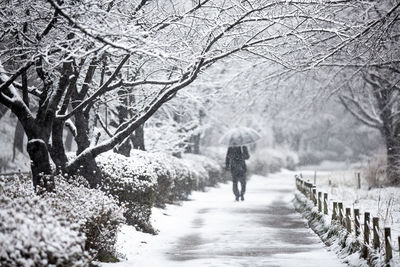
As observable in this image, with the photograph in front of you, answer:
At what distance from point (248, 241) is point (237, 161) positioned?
7190 millimetres

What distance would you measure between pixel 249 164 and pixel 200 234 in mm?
21242

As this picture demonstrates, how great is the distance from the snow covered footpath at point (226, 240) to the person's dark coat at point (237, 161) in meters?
1.59

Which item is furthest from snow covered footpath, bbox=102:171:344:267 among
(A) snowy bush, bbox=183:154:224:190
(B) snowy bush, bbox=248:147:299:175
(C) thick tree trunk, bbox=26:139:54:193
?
(B) snowy bush, bbox=248:147:299:175

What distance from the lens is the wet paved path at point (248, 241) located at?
24.0ft

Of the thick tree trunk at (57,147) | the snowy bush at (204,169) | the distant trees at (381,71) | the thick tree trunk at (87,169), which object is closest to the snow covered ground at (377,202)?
the distant trees at (381,71)

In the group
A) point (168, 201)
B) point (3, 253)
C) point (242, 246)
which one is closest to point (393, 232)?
point (242, 246)

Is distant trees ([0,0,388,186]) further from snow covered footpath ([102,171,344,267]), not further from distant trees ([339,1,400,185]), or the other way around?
snow covered footpath ([102,171,344,267])

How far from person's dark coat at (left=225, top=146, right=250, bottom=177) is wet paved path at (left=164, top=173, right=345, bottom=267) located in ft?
5.22

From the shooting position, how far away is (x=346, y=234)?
7766mm

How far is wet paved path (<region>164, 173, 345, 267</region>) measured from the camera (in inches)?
288

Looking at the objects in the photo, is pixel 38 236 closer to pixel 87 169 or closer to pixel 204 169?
pixel 87 169

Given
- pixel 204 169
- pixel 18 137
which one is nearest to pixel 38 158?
pixel 204 169

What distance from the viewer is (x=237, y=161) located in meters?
16.2

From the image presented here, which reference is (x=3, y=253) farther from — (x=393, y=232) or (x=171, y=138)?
(x=171, y=138)
